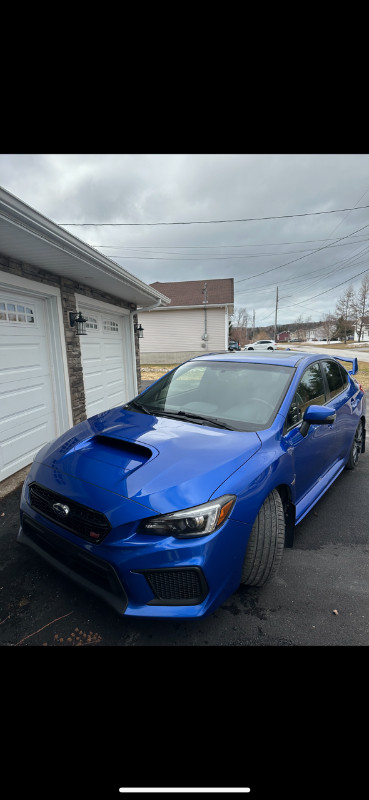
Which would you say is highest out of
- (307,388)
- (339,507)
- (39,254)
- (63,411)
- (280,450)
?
(39,254)

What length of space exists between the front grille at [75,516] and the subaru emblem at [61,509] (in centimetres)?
1

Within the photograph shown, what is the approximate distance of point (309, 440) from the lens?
2.47 metres

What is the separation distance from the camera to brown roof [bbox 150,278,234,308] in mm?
20281

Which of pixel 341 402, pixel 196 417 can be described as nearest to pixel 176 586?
pixel 196 417

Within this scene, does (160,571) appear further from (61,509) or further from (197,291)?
(197,291)

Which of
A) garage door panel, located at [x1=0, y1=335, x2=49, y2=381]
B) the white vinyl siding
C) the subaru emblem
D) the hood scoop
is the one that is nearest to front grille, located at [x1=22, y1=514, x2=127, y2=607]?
the subaru emblem

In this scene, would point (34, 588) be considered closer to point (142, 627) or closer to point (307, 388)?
point (142, 627)

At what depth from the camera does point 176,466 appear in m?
1.70

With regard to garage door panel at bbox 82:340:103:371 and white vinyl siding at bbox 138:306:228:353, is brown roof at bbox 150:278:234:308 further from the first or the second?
garage door panel at bbox 82:340:103:371

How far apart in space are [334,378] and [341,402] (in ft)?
0.95

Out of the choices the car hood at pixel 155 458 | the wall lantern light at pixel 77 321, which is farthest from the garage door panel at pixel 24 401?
the car hood at pixel 155 458

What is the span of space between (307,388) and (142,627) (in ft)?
6.92

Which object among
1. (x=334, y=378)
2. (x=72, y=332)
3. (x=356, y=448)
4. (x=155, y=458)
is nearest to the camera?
(x=155, y=458)

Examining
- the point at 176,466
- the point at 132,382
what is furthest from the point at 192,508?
the point at 132,382
